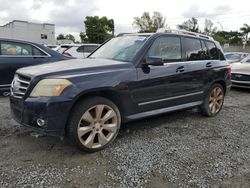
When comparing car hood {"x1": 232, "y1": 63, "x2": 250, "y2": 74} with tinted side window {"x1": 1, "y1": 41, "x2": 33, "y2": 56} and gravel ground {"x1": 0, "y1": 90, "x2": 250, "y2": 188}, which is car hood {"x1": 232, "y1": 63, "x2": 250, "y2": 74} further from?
tinted side window {"x1": 1, "y1": 41, "x2": 33, "y2": 56}

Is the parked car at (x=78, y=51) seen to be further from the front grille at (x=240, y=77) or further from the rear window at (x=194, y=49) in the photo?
the rear window at (x=194, y=49)

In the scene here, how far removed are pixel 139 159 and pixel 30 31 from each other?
52371 millimetres

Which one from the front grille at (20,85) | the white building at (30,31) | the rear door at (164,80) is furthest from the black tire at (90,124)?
the white building at (30,31)

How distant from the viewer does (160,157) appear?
11.6 feet

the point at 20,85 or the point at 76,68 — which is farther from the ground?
the point at 76,68

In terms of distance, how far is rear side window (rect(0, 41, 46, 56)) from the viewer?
258 inches

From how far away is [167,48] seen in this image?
4559 mm

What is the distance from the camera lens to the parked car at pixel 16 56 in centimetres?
639

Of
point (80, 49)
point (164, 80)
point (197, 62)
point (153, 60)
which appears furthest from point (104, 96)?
point (80, 49)

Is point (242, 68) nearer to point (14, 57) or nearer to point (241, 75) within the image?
point (241, 75)

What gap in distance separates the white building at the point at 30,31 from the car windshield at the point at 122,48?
154ft

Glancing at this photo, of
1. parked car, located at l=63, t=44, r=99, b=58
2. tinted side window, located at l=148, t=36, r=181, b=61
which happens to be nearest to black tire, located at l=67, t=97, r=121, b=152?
tinted side window, located at l=148, t=36, r=181, b=61

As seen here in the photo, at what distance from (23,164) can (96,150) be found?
0.92 metres

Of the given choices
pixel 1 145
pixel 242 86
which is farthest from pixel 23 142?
pixel 242 86
